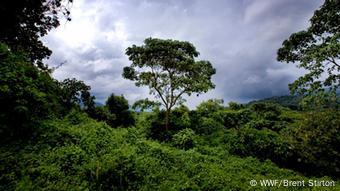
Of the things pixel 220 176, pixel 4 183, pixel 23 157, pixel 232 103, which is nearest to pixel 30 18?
pixel 23 157

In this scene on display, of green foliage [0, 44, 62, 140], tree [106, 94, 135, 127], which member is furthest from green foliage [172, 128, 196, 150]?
green foliage [0, 44, 62, 140]

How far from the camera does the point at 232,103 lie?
31781mm

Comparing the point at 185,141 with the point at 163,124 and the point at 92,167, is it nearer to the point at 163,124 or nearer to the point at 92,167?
the point at 163,124

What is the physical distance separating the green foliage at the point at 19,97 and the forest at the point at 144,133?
0.12 ft

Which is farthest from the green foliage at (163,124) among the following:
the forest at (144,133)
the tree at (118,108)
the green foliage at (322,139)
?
the green foliage at (322,139)

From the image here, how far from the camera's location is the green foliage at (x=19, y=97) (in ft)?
25.8

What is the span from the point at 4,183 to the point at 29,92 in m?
4.06

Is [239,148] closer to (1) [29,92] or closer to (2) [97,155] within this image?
(2) [97,155]

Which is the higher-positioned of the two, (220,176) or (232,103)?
(232,103)

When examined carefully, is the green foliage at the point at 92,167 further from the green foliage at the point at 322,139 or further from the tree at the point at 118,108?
the tree at the point at 118,108

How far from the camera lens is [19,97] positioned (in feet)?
27.3

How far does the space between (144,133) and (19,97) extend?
12.9 metres

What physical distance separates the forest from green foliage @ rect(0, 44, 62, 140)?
0.12ft

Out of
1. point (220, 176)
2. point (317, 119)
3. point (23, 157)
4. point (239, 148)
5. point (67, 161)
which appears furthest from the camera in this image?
point (239, 148)
